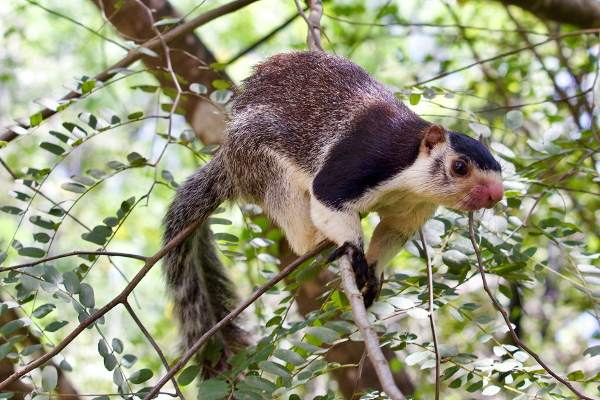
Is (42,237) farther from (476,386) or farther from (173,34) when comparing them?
(476,386)

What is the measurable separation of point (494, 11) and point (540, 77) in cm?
107

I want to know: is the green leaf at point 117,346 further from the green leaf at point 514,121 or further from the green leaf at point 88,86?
the green leaf at point 514,121

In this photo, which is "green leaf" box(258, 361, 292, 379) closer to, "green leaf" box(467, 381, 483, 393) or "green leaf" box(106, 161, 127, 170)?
"green leaf" box(467, 381, 483, 393)

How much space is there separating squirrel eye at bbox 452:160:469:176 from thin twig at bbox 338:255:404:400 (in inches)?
34.3

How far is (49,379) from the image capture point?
2641 millimetres

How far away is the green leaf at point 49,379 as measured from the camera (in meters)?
2.62

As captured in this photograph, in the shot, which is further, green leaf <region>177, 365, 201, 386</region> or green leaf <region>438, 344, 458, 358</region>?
green leaf <region>177, 365, 201, 386</region>

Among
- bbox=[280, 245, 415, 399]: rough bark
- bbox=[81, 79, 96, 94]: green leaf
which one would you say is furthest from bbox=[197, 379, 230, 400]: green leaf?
bbox=[280, 245, 415, 399]: rough bark

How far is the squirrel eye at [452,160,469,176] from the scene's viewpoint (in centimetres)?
304

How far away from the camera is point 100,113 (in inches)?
144

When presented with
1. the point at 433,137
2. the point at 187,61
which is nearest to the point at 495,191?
the point at 433,137

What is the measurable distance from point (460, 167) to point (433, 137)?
0.25 metres

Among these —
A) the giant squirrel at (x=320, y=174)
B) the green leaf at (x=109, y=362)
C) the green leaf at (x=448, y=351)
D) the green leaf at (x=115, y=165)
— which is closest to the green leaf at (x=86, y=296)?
the green leaf at (x=109, y=362)

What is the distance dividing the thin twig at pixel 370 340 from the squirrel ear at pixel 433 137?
1008mm
